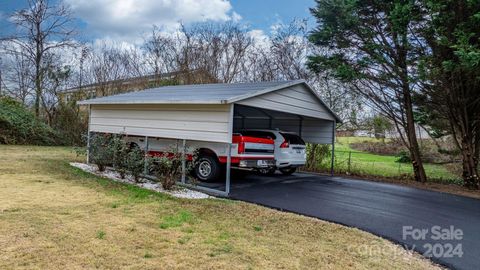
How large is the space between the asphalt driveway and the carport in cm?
139

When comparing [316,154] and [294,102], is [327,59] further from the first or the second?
[316,154]

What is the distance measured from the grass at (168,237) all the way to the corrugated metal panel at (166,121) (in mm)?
1791

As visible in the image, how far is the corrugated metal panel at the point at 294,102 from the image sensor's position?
8531 mm

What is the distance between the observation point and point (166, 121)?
9.01 metres

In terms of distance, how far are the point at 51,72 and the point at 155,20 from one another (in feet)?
21.8

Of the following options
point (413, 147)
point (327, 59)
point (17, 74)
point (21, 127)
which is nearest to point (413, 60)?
point (327, 59)

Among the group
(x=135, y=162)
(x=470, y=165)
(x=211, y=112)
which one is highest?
(x=211, y=112)

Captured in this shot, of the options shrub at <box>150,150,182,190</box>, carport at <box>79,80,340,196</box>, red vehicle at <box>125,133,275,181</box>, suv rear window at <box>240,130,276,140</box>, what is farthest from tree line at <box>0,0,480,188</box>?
shrub at <box>150,150,182,190</box>

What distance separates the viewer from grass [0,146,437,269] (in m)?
3.70

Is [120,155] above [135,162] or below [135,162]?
above

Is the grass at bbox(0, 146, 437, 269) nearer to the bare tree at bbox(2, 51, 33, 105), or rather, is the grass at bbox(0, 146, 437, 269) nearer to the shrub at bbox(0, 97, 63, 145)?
the shrub at bbox(0, 97, 63, 145)

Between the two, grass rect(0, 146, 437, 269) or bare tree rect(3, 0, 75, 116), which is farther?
bare tree rect(3, 0, 75, 116)

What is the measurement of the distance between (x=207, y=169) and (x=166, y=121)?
1563 mm

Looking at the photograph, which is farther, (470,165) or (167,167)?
(470,165)
